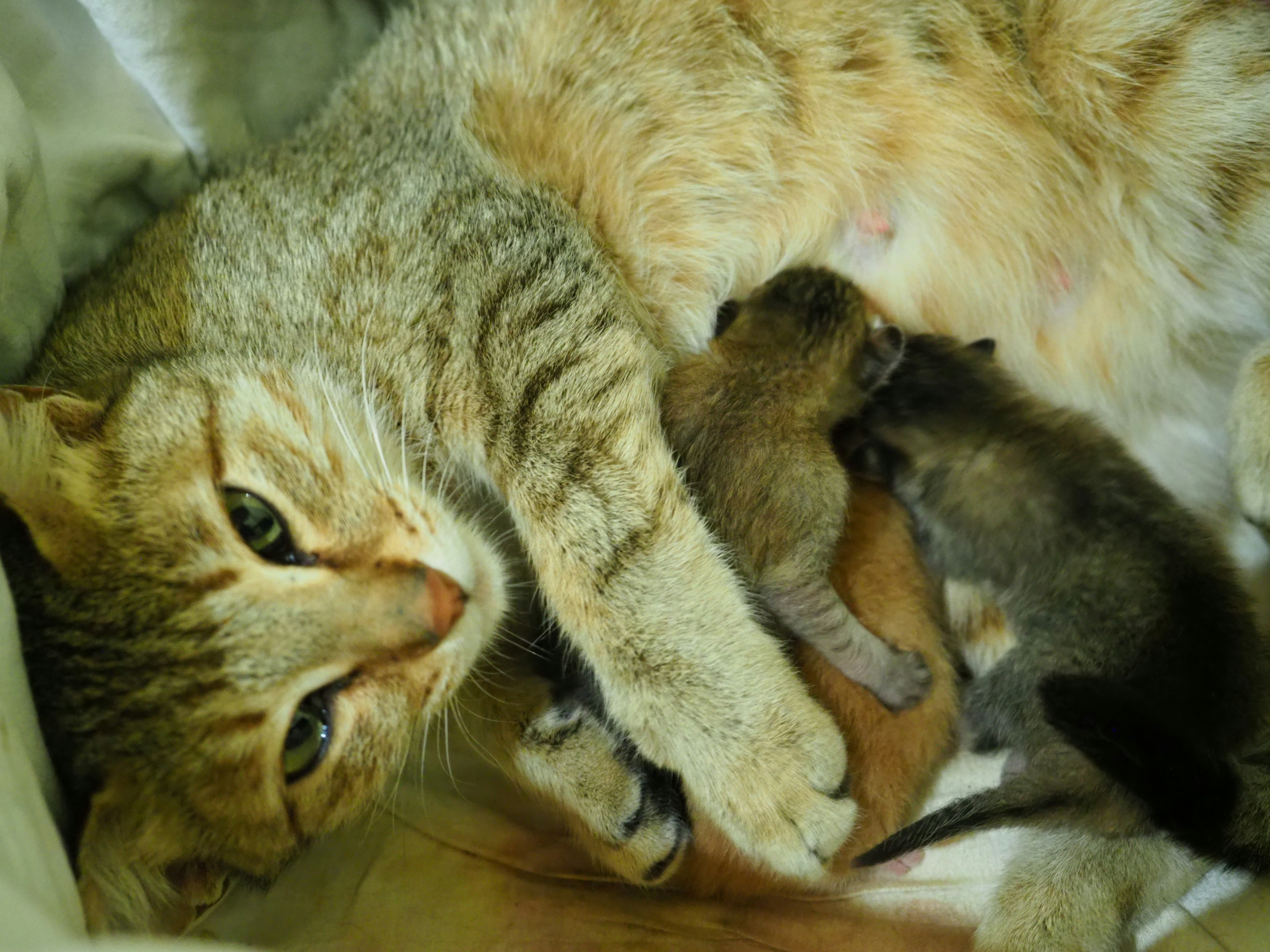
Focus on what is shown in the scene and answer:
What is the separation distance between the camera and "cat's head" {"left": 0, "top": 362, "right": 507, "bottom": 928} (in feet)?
2.75

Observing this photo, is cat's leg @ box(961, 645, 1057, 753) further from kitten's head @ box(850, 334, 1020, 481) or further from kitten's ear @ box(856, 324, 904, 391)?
kitten's ear @ box(856, 324, 904, 391)

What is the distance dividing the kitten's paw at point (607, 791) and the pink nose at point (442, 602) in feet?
0.94

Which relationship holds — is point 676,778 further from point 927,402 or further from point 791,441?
point 927,402

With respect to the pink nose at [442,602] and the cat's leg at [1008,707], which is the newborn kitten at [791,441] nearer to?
the cat's leg at [1008,707]

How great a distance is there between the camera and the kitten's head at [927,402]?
117 cm

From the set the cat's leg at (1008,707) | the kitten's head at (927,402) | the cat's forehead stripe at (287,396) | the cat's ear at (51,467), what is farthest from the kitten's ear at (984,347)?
the cat's ear at (51,467)

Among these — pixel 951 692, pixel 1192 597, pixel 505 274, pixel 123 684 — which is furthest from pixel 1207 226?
pixel 123 684

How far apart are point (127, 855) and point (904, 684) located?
838mm

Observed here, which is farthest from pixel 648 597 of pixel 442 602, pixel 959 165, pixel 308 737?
pixel 959 165

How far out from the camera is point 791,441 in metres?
1.12

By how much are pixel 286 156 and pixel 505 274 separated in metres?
0.40

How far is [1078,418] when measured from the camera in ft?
3.84

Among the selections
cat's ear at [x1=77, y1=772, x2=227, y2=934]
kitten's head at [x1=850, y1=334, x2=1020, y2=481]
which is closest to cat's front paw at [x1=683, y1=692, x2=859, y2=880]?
kitten's head at [x1=850, y1=334, x2=1020, y2=481]

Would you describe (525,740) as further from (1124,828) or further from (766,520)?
(1124,828)
